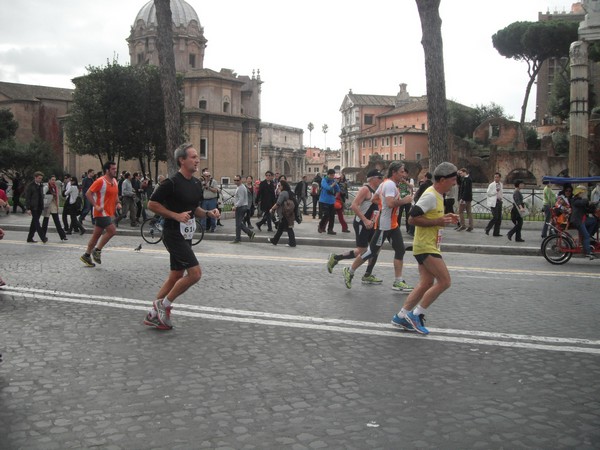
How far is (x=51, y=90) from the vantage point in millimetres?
82188

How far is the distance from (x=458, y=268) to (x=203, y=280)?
467 cm

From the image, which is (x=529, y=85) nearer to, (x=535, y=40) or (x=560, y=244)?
(x=535, y=40)

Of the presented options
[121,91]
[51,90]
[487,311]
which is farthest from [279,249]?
[51,90]

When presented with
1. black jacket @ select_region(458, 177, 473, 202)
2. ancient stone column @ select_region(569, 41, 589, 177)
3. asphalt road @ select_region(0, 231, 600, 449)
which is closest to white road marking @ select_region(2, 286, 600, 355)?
asphalt road @ select_region(0, 231, 600, 449)

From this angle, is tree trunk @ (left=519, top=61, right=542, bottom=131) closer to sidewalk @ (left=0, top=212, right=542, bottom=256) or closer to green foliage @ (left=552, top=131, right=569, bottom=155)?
green foliage @ (left=552, top=131, right=569, bottom=155)

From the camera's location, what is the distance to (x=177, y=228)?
6.39 m

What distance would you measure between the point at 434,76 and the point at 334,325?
44.0ft

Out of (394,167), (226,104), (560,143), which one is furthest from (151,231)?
(226,104)

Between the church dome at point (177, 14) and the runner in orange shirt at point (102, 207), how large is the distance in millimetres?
62793

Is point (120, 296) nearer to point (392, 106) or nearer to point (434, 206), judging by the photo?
point (434, 206)

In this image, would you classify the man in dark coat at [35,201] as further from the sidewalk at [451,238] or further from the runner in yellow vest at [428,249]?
the runner in yellow vest at [428,249]

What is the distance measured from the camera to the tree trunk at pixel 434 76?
59.0ft

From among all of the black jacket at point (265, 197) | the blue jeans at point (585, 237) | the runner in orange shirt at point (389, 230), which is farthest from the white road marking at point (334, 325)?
the black jacket at point (265, 197)

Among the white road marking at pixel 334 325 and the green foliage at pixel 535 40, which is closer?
the white road marking at pixel 334 325
